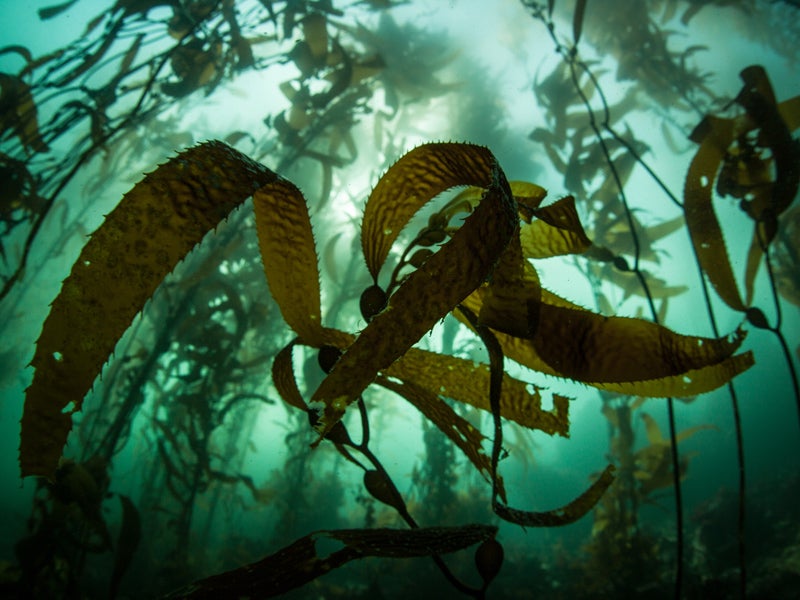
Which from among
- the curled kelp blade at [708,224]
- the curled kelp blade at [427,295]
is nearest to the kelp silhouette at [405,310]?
the curled kelp blade at [427,295]

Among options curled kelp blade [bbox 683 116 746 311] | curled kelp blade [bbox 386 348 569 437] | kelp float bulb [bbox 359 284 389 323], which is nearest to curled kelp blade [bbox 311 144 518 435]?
kelp float bulb [bbox 359 284 389 323]

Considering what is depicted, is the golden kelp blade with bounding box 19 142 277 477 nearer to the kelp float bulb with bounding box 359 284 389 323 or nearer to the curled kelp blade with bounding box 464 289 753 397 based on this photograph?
the kelp float bulb with bounding box 359 284 389 323

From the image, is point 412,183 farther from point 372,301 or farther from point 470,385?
point 470,385

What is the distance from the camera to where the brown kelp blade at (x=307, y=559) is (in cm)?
50

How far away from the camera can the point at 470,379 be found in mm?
818

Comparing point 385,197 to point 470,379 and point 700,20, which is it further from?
point 700,20

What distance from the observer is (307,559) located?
1.71 feet

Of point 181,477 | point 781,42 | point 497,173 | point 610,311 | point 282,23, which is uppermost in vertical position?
point 781,42

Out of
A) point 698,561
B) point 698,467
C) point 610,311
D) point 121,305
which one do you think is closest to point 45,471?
point 121,305

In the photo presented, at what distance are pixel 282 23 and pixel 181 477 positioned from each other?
12.2ft

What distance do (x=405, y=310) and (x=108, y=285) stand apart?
13.7 inches

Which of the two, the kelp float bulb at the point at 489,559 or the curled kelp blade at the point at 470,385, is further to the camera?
the curled kelp blade at the point at 470,385

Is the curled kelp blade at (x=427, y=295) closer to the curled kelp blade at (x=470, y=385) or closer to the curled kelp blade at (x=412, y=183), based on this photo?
the curled kelp blade at (x=412, y=183)

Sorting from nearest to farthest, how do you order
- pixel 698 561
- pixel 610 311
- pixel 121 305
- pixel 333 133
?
pixel 121 305
pixel 333 133
pixel 610 311
pixel 698 561
